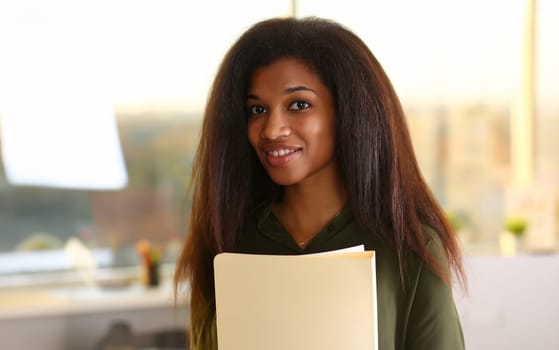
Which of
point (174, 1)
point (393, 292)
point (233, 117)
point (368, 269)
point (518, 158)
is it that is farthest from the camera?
point (518, 158)

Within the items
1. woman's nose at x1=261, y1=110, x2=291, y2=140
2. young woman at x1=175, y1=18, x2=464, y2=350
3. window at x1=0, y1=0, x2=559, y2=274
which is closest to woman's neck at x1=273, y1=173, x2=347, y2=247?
young woman at x1=175, y1=18, x2=464, y2=350

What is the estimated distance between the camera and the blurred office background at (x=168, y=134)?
2.59 meters

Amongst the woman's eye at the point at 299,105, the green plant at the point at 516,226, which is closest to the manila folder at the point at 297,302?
the woman's eye at the point at 299,105

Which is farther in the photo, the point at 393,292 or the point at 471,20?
the point at 471,20

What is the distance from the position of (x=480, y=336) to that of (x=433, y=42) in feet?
3.65

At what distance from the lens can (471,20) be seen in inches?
120

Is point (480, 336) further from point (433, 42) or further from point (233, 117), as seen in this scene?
point (233, 117)

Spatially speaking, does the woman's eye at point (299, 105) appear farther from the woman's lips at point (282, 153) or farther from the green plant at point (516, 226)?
the green plant at point (516, 226)

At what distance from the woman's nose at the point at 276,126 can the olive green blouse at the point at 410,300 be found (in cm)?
18

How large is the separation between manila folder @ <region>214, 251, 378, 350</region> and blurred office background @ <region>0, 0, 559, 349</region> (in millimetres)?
1556

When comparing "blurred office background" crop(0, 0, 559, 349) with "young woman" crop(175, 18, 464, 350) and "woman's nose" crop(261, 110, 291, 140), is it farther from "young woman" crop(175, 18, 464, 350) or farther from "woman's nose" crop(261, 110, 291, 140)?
"woman's nose" crop(261, 110, 291, 140)

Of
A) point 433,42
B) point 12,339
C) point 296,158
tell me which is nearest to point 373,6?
point 433,42

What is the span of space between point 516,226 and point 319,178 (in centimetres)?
195

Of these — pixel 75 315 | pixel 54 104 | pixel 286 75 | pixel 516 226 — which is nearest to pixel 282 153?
pixel 286 75
